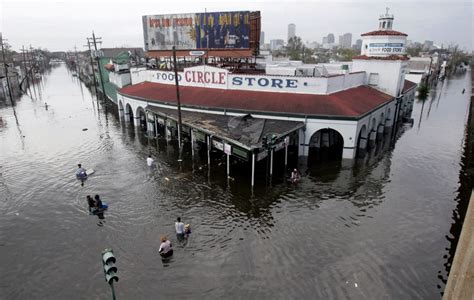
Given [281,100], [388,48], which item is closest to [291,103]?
[281,100]

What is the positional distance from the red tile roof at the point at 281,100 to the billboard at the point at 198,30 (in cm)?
648

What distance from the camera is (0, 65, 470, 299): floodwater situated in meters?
Answer: 13.6

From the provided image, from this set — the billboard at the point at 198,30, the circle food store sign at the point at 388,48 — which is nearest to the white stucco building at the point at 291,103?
the circle food store sign at the point at 388,48

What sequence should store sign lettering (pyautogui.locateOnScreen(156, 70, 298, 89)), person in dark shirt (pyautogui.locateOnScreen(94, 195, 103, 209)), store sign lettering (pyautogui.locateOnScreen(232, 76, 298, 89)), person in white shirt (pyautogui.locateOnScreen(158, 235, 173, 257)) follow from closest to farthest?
person in white shirt (pyautogui.locateOnScreen(158, 235, 173, 257)) → person in dark shirt (pyautogui.locateOnScreen(94, 195, 103, 209)) → store sign lettering (pyautogui.locateOnScreen(232, 76, 298, 89)) → store sign lettering (pyautogui.locateOnScreen(156, 70, 298, 89))

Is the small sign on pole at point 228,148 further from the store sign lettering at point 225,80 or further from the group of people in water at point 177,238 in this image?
the store sign lettering at point 225,80

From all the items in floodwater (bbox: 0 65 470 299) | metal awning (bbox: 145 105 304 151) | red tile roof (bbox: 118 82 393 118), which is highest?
red tile roof (bbox: 118 82 393 118)

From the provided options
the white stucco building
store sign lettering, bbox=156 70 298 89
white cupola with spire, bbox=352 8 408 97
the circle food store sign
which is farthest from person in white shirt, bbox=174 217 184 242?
the circle food store sign

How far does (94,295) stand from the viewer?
1301cm

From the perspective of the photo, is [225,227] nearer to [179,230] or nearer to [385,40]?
[179,230]

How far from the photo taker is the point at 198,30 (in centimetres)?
3906

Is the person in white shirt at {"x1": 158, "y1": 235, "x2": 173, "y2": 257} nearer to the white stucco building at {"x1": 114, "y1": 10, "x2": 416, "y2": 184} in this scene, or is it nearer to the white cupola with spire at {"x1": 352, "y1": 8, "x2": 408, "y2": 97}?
the white stucco building at {"x1": 114, "y1": 10, "x2": 416, "y2": 184}

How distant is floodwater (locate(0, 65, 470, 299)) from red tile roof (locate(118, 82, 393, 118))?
196 inches

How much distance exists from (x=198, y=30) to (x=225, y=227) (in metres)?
28.7

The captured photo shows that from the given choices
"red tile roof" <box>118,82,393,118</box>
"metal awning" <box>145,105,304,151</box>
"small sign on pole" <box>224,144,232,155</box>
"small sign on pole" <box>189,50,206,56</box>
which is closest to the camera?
"small sign on pole" <box>224,144,232,155</box>
